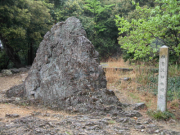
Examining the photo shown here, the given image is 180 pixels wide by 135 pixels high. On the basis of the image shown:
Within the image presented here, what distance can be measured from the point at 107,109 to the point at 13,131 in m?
2.21

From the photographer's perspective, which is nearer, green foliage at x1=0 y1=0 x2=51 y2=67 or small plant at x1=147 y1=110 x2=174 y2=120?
small plant at x1=147 y1=110 x2=174 y2=120

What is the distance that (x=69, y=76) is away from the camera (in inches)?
202

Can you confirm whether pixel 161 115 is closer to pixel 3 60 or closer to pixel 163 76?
pixel 163 76

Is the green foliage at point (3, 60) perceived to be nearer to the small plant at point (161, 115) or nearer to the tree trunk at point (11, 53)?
the tree trunk at point (11, 53)

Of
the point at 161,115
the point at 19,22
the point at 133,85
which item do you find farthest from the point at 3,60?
the point at 161,115

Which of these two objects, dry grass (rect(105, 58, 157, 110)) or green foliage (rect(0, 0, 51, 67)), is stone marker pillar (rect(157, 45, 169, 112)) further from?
green foliage (rect(0, 0, 51, 67))

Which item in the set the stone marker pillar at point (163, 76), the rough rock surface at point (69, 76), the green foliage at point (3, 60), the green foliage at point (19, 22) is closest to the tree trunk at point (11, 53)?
the green foliage at point (19, 22)

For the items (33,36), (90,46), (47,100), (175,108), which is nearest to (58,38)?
(90,46)

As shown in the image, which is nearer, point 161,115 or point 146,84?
point 161,115

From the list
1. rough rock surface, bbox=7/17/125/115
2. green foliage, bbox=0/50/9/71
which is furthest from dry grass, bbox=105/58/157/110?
green foliage, bbox=0/50/9/71

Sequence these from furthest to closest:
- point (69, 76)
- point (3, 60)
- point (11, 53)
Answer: point (3, 60)
point (11, 53)
point (69, 76)

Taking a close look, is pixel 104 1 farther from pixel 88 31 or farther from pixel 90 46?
pixel 90 46

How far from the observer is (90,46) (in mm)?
5410

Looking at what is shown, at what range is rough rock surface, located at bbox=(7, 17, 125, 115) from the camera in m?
4.80
